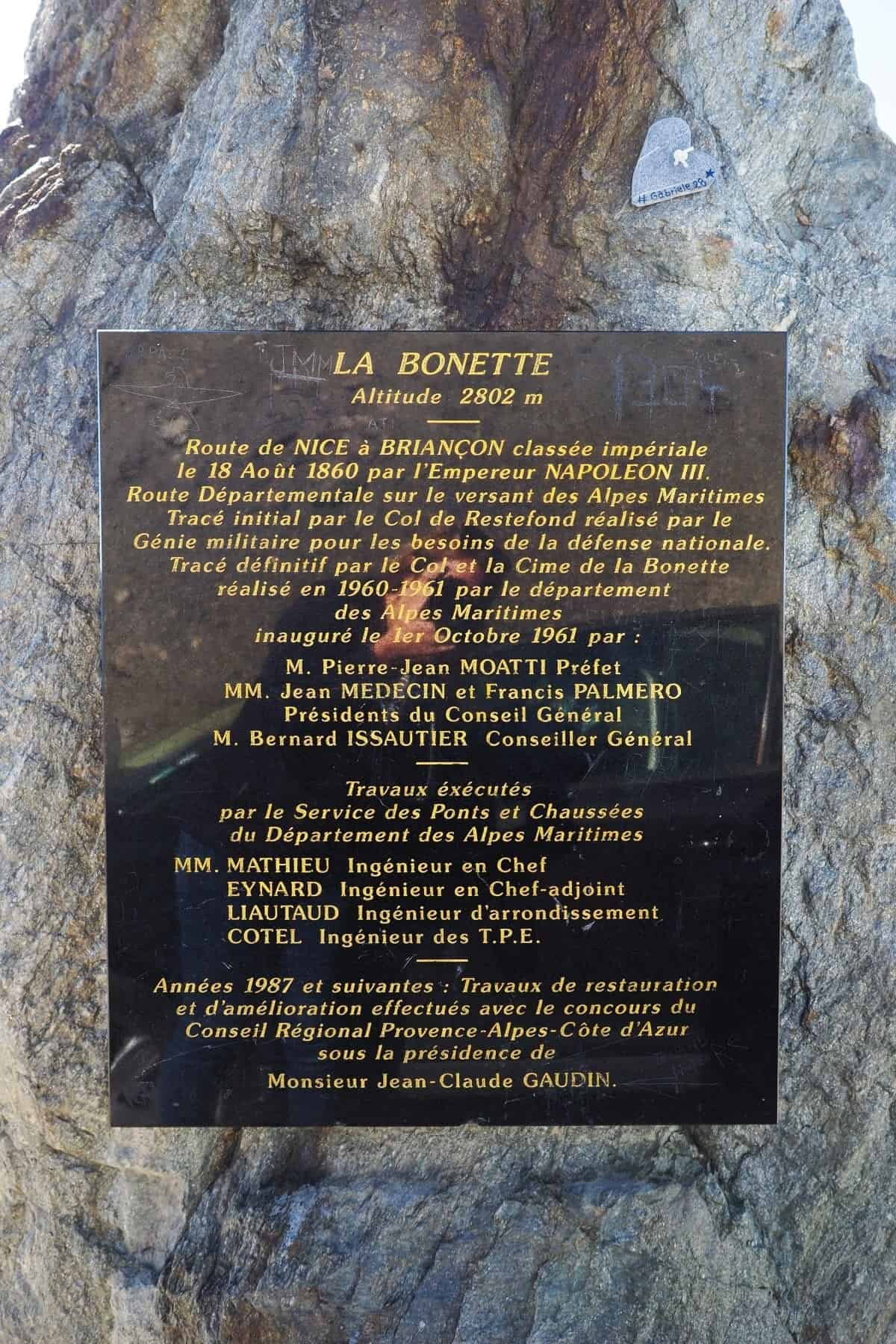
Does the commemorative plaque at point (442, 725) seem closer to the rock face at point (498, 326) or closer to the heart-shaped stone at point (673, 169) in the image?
the rock face at point (498, 326)

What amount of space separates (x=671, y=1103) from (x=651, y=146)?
9.54 ft

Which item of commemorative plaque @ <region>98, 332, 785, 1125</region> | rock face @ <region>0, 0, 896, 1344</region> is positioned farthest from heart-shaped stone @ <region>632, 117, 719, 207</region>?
commemorative plaque @ <region>98, 332, 785, 1125</region>

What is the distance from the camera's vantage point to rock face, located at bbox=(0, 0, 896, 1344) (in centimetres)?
305

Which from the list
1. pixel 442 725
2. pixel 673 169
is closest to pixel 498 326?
pixel 673 169

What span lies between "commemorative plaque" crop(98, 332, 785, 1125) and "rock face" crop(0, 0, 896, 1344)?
0.19 m

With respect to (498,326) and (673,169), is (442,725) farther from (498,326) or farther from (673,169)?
(673,169)

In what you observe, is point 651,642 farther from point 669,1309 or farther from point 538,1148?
point 669,1309

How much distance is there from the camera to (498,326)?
10.4ft

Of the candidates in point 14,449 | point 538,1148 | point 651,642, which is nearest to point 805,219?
point 651,642

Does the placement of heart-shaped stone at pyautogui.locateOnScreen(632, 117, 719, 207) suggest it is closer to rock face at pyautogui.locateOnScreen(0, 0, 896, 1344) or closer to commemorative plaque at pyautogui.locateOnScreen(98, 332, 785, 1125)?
rock face at pyautogui.locateOnScreen(0, 0, 896, 1344)

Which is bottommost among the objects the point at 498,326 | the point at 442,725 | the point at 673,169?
the point at 442,725

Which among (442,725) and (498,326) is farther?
(498,326)

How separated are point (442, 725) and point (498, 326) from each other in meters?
1.27

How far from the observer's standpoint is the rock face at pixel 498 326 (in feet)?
10.0
